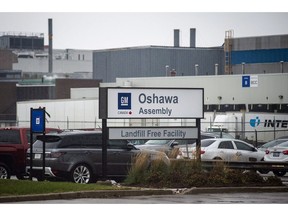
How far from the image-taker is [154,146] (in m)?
31.9

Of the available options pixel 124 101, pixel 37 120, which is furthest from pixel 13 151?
pixel 124 101

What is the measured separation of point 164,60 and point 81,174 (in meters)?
49.9

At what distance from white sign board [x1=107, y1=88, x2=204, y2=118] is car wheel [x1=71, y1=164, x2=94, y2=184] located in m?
1.63

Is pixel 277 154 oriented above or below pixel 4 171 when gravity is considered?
above

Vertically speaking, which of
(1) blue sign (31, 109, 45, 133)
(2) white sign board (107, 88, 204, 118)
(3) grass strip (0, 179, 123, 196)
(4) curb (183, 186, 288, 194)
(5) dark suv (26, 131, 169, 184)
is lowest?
(4) curb (183, 186, 288, 194)

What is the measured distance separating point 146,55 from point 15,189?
53750 mm

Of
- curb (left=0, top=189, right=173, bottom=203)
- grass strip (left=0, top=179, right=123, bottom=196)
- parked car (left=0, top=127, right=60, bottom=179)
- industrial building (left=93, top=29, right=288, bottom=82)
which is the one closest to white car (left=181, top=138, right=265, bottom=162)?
parked car (left=0, top=127, right=60, bottom=179)

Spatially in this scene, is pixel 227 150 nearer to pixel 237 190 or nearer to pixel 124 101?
pixel 124 101

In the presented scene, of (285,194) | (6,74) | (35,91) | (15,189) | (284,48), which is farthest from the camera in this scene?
Answer: (6,74)

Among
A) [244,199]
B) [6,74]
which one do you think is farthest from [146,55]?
[244,199]

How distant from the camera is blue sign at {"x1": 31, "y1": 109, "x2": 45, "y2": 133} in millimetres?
22031

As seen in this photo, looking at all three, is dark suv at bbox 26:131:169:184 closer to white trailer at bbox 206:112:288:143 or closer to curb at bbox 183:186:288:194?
curb at bbox 183:186:288:194

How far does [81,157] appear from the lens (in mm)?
22953

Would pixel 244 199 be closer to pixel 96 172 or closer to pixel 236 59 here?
pixel 96 172
